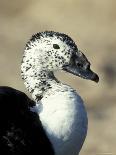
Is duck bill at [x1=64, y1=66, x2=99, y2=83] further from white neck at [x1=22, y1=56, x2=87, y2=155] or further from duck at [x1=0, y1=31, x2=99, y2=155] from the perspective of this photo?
white neck at [x1=22, y1=56, x2=87, y2=155]

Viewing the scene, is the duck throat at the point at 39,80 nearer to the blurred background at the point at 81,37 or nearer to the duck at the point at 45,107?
the duck at the point at 45,107

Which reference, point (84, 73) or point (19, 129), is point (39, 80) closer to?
point (84, 73)

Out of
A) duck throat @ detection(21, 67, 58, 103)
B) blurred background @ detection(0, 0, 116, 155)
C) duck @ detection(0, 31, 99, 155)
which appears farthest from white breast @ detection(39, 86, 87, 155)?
blurred background @ detection(0, 0, 116, 155)

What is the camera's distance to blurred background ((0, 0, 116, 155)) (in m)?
12.7

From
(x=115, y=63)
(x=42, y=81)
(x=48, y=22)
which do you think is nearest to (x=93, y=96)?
(x=115, y=63)

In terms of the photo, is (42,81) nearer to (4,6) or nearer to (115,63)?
(115,63)

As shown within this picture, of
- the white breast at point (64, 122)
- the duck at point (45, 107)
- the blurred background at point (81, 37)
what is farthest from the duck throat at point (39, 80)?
the blurred background at point (81, 37)

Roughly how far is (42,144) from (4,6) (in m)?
11.0

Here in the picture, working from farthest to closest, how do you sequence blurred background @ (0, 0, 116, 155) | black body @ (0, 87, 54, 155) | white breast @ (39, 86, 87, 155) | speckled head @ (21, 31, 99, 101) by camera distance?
blurred background @ (0, 0, 116, 155), speckled head @ (21, 31, 99, 101), white breast @ (39, 86, 87, 155), black body @ (0, 87, 54, 155)

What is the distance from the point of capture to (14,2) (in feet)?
55.8

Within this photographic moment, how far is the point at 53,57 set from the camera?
641 centimetres

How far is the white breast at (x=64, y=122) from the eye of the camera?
6203 mm

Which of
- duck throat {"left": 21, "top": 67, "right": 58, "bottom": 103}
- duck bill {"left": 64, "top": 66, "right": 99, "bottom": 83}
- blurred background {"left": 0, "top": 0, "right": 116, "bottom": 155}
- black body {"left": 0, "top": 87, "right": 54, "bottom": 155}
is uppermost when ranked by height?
blurred background {"left": 0, "top": 0, "right": 116, "bottom": 155}

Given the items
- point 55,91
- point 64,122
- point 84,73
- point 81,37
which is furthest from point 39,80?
point 81,37
